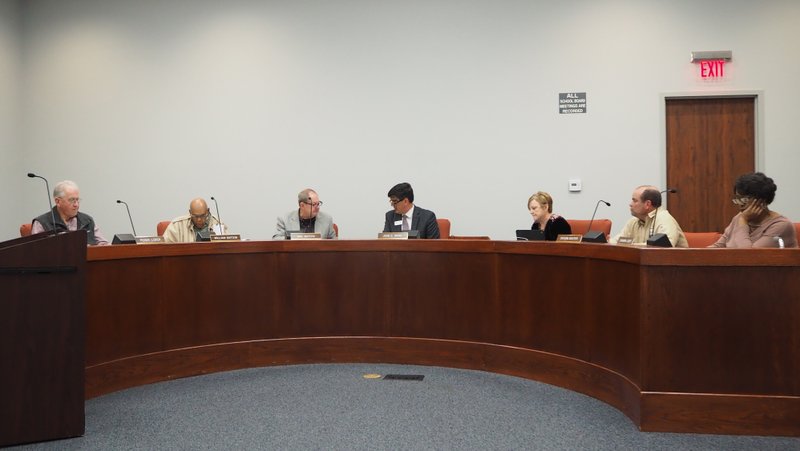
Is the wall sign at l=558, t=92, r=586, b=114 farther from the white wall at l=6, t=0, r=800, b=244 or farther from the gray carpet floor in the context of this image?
the gray carpet floor

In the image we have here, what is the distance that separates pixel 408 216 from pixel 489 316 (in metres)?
1.42

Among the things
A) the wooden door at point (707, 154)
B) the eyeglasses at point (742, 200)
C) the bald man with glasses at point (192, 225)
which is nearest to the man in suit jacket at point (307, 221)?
the bald man with glasses at point (192, 225)

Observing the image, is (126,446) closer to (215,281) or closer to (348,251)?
(215,281)

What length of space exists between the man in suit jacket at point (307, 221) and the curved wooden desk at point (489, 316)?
799 mm

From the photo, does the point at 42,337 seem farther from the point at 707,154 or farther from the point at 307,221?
the point at 707,154

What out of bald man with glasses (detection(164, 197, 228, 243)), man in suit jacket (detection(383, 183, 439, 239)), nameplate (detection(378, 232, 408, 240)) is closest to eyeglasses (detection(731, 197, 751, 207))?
nameplate (detection(378, 232, 408, 240))

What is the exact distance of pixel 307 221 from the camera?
17.4 feet

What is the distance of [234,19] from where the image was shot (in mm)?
6770

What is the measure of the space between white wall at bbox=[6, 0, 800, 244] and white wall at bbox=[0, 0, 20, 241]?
0.07 meters

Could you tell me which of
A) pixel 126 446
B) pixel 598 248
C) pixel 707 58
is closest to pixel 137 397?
pixel 126 446

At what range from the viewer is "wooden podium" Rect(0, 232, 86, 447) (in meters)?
2.76

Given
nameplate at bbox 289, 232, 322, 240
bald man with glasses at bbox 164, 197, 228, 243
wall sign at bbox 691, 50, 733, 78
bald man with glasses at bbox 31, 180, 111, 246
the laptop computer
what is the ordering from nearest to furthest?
the laptop computer, bald man with glasses at bbox 31, 180, 111, 246, nameplate at bbox 289, 232, 322, 240, bald man with glasses at bbox 164, 197, 228, 243, wall sign at bbox 691, 50, 733, 78

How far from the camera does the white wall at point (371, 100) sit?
20.8ft

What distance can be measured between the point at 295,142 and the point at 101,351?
11.4 feet
